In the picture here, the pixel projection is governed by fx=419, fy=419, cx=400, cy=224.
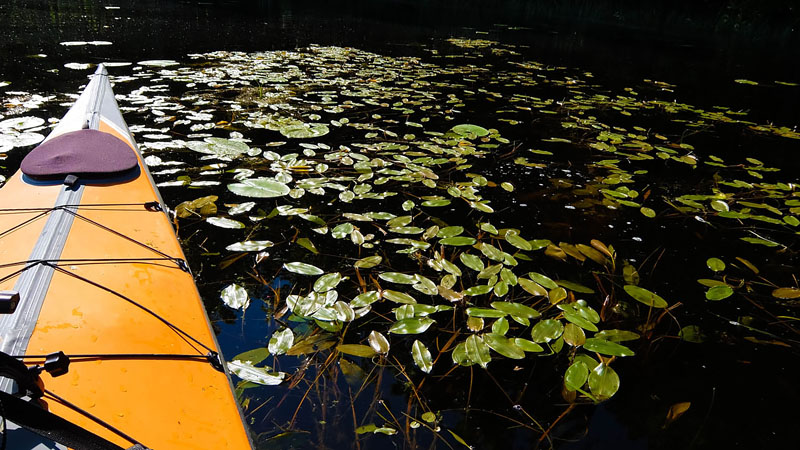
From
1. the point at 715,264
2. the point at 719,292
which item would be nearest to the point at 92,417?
the point at 719,292

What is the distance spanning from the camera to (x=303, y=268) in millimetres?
1540

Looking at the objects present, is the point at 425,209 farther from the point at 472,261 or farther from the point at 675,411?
the point at 675,411

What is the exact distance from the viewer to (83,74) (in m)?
3.92

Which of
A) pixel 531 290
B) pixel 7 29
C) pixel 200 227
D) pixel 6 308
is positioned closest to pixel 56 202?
pixel 200 227

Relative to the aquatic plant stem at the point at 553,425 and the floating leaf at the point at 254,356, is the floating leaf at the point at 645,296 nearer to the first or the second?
the aquatic plant stem at the point at 553,425

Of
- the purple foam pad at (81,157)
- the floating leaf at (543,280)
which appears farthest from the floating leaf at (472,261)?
the purple foam pad at (81,157)

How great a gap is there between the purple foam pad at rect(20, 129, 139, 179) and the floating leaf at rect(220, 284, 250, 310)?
2.19 ft

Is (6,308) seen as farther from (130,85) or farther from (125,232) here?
(130,85)

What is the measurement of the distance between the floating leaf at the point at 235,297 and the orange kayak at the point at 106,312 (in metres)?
0.19

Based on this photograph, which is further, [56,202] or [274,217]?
[274,217]

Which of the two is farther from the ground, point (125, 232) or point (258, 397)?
point (125, 232)

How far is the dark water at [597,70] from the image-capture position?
3.97 feet

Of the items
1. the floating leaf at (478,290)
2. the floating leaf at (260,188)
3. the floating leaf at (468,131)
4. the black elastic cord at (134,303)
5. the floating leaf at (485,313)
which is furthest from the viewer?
the floating leaf at (468,131)

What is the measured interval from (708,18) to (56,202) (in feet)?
54.4
